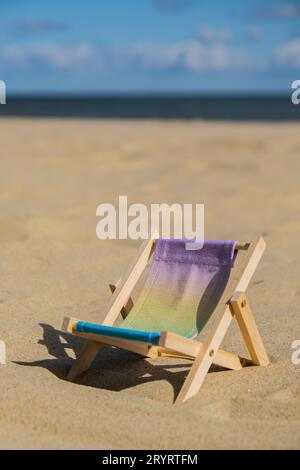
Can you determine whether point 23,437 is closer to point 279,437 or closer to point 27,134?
point 279,437

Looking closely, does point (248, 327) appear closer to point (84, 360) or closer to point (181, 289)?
point (181, 289)

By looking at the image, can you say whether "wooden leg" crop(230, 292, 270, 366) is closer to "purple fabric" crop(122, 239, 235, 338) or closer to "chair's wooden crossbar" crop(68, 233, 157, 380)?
"purple fabric" crop(122, 239, 235, 338)

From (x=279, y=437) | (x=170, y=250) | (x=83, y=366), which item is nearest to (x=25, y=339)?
(x=83, y=366)

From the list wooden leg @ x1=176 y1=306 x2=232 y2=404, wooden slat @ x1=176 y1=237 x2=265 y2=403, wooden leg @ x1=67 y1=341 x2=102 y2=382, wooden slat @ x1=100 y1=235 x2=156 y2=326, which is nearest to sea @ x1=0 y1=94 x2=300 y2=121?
wooden slat @ x1=100 y1=235 x2=156 y2=326

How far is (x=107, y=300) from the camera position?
516cm

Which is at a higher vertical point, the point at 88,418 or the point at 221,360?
the point at 221,360

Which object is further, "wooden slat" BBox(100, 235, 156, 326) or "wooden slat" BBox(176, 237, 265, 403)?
"wooden slat" BBox(100, 235, 156, 326)

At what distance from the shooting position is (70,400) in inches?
137

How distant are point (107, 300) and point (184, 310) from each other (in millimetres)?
1240

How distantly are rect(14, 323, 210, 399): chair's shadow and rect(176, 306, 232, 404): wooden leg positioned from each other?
14 centimetres

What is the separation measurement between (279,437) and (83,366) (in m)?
1.20

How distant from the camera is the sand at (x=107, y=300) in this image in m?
3.21

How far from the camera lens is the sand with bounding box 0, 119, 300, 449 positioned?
3.21 metres

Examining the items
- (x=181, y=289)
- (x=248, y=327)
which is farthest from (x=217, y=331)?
(x=181, y=289)
